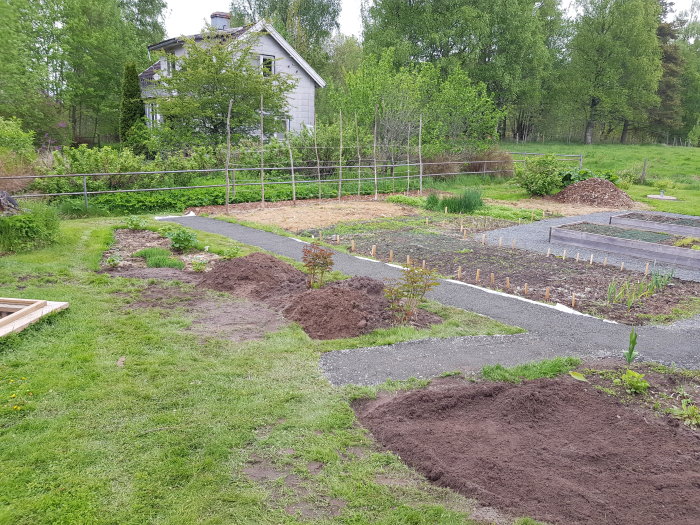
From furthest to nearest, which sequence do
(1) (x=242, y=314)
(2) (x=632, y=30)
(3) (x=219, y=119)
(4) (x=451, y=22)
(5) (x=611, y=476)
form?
(2) (x=632, y=30) → (4) (x=451, y=22) → (3) (x=219, y=119) → (1) (x=242, y=314) → (5) (x=611, y=476)

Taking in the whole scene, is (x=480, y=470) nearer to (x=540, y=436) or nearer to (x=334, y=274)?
(x=540, y=436)

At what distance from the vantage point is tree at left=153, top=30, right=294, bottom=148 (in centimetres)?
1694

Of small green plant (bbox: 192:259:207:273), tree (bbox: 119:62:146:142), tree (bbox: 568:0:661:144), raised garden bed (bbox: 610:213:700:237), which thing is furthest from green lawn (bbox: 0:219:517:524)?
tree (bbox: 568:0:661:144)

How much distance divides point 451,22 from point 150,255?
2697 centimetres

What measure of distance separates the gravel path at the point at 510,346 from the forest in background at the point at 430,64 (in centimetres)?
1388

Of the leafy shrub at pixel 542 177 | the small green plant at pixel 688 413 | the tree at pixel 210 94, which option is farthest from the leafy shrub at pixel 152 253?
the leafy shrub at pixel 542 177

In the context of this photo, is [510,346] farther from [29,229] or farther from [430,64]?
[430,64]

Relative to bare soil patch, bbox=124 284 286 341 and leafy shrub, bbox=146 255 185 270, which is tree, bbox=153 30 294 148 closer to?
leafy shrub, bbox=146 255 185 270

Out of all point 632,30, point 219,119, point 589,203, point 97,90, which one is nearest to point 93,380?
point 219,119

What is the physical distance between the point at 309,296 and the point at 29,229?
555cm

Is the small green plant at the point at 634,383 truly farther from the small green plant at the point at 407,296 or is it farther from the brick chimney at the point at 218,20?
the brick chimney at the point at 218,20

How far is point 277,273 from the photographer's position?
7.32 metres

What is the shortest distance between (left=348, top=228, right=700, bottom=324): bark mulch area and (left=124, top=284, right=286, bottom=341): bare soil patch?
288cm

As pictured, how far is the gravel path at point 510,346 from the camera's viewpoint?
4754 mm
